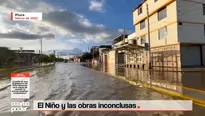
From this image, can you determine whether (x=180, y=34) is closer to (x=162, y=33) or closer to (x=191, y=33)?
(x=191, y=33)

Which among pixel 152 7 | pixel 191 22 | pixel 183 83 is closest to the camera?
pixel 183 83

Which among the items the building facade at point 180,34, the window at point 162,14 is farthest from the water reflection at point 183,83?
the window at point 162,14

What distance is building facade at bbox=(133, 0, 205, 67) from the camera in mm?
23828

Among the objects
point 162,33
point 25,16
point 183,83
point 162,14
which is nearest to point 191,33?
point 162,33

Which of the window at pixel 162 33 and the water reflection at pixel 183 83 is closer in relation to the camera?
the water reflection at pixel 183 83

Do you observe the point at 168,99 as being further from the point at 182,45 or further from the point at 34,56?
the point at 34,56

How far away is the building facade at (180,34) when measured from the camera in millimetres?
23828

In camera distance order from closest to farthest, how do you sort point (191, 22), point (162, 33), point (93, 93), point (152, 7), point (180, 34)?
point (93, 93), point (180, 34), point (191, 22), point (162, 33), point (152, 7)

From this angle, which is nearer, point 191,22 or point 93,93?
point 93,93

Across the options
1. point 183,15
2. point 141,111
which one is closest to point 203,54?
point 183,15

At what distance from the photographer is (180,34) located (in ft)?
78.0

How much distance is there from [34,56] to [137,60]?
5772cm

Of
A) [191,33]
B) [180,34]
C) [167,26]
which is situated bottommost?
[180,34]

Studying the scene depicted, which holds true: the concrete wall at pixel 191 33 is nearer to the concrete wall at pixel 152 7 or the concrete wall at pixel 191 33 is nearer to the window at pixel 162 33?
the window at pixel 162 33
